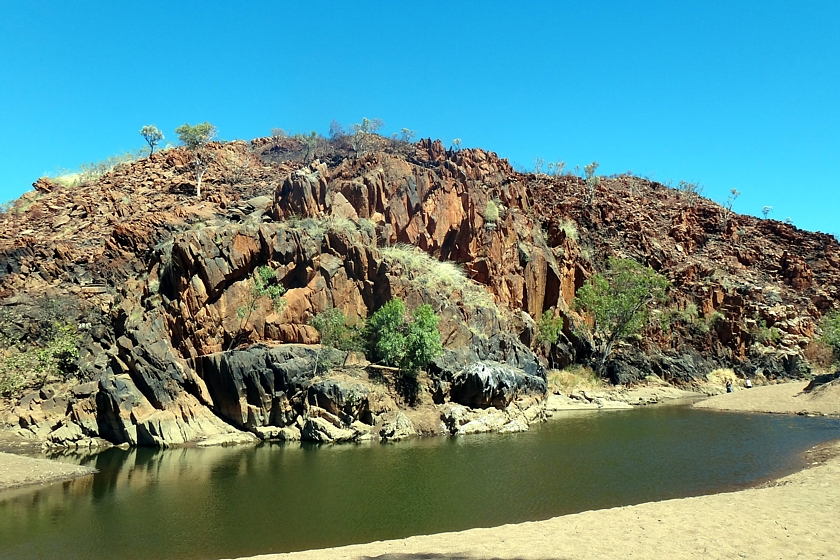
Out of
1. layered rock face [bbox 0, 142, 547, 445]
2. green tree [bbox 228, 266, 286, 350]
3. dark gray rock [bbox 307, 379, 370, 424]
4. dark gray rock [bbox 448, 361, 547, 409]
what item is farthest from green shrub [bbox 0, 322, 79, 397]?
dark gray rock [bbox 448, 361, 547, 409]

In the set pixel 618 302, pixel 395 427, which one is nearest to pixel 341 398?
pixel 395 427

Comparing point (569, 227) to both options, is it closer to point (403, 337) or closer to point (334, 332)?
point (403, 337)

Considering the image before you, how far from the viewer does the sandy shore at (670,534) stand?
12281 millimetres

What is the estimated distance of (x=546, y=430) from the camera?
114ft

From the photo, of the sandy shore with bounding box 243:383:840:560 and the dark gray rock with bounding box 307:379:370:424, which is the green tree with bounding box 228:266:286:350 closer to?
the dark gray rock with bounding box 307:379:370:424

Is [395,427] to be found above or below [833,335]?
below

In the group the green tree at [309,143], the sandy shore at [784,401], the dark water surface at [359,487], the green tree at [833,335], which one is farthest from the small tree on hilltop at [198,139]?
the green tree at [833,335]

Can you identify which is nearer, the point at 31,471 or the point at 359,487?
the point at 359,487

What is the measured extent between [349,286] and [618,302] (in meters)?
30.8

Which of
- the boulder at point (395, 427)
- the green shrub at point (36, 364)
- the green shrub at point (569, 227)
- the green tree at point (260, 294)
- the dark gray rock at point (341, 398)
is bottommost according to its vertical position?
the boulder at point (395, 427)

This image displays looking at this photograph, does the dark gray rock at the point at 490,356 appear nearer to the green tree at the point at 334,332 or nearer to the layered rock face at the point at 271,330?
the layered rock face at the point at 271,330

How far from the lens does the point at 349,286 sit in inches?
1624

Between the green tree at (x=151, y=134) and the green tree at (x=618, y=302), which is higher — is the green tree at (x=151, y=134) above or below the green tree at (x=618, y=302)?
above

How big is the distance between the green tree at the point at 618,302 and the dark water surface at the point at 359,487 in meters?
24.0
